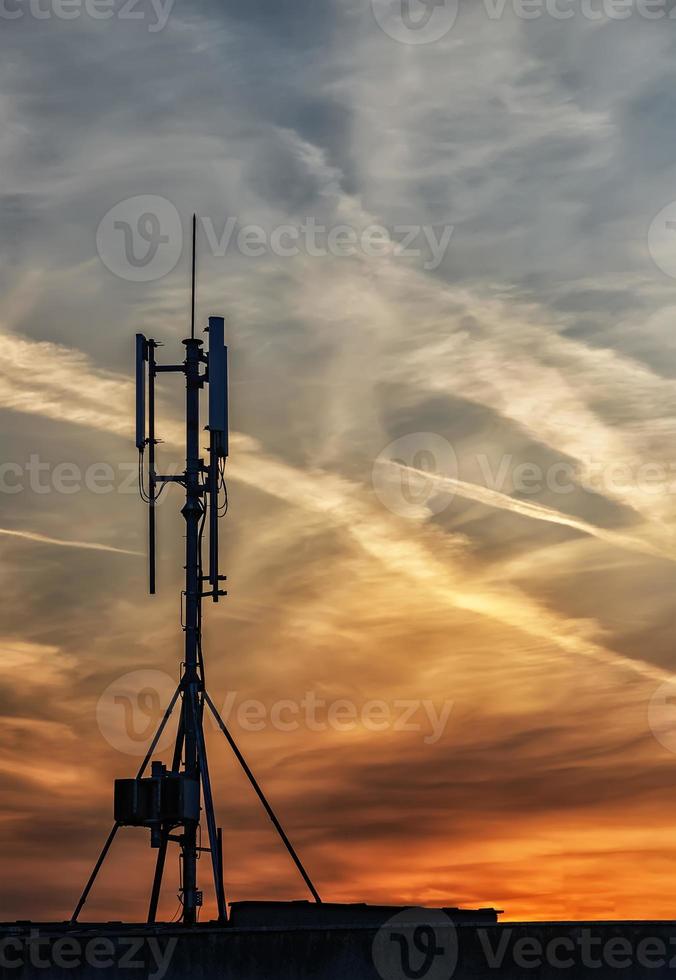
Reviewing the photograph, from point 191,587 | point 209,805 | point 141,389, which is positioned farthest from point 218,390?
point 209,805

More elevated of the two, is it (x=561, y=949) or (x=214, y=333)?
(x=214, y=333)

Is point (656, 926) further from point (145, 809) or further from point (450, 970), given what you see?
point (145, 809)

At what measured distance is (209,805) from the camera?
44.2 meters

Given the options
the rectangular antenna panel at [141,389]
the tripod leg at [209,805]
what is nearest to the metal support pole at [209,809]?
the tripod leg at [209,805]

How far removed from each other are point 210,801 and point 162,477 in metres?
10.4

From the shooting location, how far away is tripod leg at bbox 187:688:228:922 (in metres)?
43.2

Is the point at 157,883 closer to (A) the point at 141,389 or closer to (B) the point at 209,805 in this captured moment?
(B) the point at 209,805

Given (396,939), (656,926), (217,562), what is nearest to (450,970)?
(396,939)

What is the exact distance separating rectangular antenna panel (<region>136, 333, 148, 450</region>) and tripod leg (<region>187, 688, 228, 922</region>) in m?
8.26

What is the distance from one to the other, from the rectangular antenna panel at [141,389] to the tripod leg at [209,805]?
8.26 metres

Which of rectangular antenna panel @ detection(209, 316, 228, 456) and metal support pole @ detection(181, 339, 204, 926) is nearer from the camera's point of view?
metal support pole @ detection(181, 339, 204, 926)

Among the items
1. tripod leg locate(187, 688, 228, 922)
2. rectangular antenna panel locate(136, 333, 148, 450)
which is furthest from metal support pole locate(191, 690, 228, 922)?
rectangular antenna panel locate(136, 333, 148, 450)

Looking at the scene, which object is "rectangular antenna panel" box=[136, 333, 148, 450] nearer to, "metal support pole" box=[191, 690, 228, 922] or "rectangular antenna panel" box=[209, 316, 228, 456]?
"rectangular antenna panel" box=[209, 316, 228, 456]

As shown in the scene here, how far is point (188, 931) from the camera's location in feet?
97.4
